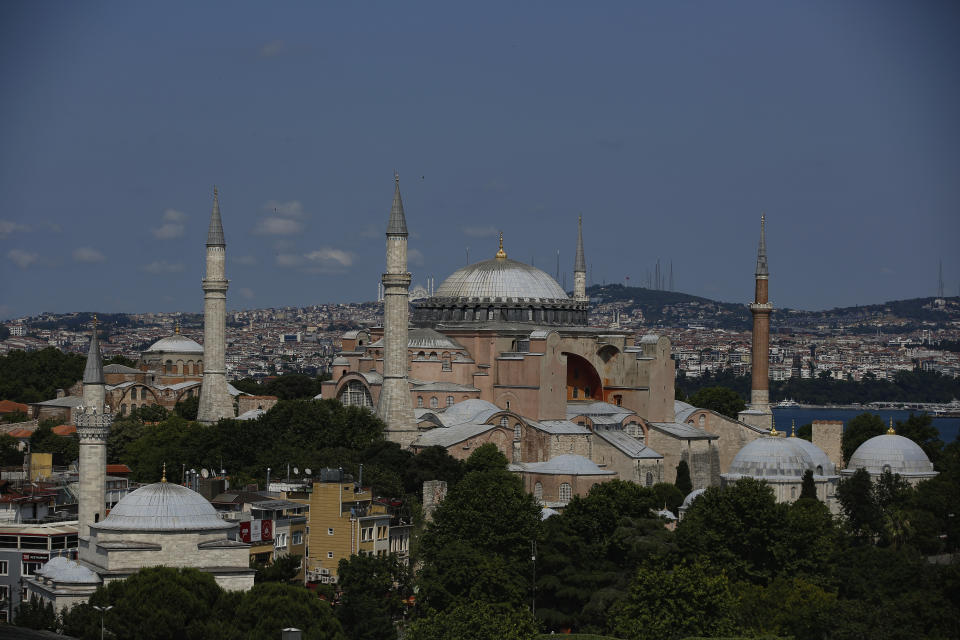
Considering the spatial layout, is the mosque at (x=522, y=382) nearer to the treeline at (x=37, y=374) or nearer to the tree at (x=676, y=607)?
the tree at (x=676, y=607)

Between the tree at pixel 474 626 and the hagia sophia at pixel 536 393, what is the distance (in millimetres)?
8834

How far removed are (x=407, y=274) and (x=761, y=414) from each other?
11.9m

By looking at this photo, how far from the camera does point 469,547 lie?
31.0 meters

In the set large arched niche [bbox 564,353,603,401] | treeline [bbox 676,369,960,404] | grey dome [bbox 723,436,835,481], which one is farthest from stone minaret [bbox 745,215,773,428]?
treeline [bbox 676,369,960,404]

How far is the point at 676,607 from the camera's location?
91.7ft

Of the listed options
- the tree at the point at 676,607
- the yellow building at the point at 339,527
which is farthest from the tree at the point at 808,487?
the tree at the point at 676,607

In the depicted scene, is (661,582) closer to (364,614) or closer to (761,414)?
(364,614)

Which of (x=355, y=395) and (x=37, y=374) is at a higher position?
(x=37, y=374)

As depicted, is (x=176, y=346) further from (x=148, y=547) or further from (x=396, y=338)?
(x=148, y=547)

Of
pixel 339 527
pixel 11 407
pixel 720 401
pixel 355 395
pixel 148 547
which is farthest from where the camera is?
pixel 720 401

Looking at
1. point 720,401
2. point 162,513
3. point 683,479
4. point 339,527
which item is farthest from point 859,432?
point 162,513

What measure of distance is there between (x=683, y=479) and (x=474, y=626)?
52.0 feet

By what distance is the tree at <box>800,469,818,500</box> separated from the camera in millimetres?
37562

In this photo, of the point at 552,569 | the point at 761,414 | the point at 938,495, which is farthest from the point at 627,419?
the point at 552,569
